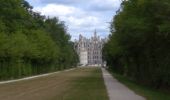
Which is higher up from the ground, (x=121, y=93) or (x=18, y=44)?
(x=18, y=44)

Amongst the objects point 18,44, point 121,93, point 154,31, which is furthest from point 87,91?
point 18,44

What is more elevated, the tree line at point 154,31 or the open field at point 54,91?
the tree line at point 154,31

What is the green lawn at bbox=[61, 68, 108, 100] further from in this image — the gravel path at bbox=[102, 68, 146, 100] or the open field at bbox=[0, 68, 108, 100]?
the gravel path at bbox=[102, 68, 146, 100]

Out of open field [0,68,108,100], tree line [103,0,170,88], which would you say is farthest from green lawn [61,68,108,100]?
tree line [103,0,170,88]

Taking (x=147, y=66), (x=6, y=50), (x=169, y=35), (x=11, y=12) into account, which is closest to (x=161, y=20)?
(x=169, y=35)

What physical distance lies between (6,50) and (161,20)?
35.4 m

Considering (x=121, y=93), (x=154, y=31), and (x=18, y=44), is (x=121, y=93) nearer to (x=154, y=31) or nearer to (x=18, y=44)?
(x=154, y=31)

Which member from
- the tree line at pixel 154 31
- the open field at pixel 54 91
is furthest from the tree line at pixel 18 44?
the tree line at pixel 154 31

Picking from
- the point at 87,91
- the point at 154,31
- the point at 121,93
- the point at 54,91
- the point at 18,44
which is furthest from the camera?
the point at 18,44

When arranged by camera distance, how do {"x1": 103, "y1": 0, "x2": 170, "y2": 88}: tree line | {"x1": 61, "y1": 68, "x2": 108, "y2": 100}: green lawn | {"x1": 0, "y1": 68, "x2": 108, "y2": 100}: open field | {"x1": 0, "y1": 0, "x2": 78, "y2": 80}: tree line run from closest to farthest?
{"x1": 61, "y1": 68, "x2": 108, "y2": 100}: green lawn
{"x1": 0, "y1": 68, "x2": 108, "y2": 100}: open field
{"x1": 103, "y1": 0, "x2": 170, "y2": 88}: tree line
{"x1": 0, "y1": 0, "x2": 78, "y2": 80}: tree line

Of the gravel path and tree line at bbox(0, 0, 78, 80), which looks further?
tree line at bbox(0, 0, 78, 80)

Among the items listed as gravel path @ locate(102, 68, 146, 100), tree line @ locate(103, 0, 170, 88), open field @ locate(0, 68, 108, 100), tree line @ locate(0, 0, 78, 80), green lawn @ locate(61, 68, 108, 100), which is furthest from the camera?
tree line @ locate(0, 0, 78, 80)

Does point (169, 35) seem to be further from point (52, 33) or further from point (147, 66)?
point (52, 33)

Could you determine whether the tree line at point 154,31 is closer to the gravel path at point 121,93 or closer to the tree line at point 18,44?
the gravel path at point 121,93
